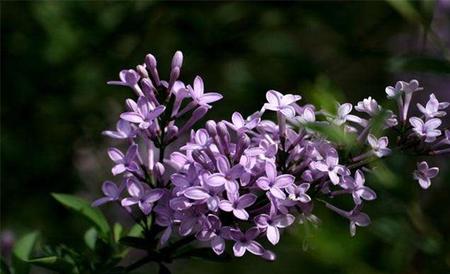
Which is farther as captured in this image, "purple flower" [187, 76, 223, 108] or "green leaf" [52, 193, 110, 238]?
"green leaf" [52, 193, 110, 238]

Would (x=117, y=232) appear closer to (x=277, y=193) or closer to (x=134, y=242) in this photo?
(x=134, y=242)

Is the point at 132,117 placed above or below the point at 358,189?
above

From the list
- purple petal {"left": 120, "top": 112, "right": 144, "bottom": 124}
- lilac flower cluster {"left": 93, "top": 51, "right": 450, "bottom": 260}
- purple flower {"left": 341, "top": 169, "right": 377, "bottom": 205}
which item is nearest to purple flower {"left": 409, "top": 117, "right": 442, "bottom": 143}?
lilac flower cluster {"left": 93, "top": 51, "right": 450, "bottom": 260}

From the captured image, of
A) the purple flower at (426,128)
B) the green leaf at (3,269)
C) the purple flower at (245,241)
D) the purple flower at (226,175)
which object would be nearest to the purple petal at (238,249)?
the purple flower at (245,241)

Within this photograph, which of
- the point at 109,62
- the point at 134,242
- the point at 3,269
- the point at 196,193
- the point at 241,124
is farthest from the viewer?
the point at 109,62

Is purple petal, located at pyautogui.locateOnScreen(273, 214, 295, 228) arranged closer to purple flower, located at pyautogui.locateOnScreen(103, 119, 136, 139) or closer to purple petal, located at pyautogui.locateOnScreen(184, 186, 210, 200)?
purple petal, located at pyautogui.locateOnScreen(184, 186, 210, 200)

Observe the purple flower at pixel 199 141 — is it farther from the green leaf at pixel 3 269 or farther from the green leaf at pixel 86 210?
the green leaf at pixel 3 269

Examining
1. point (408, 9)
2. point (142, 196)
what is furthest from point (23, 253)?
point (408, 9)
